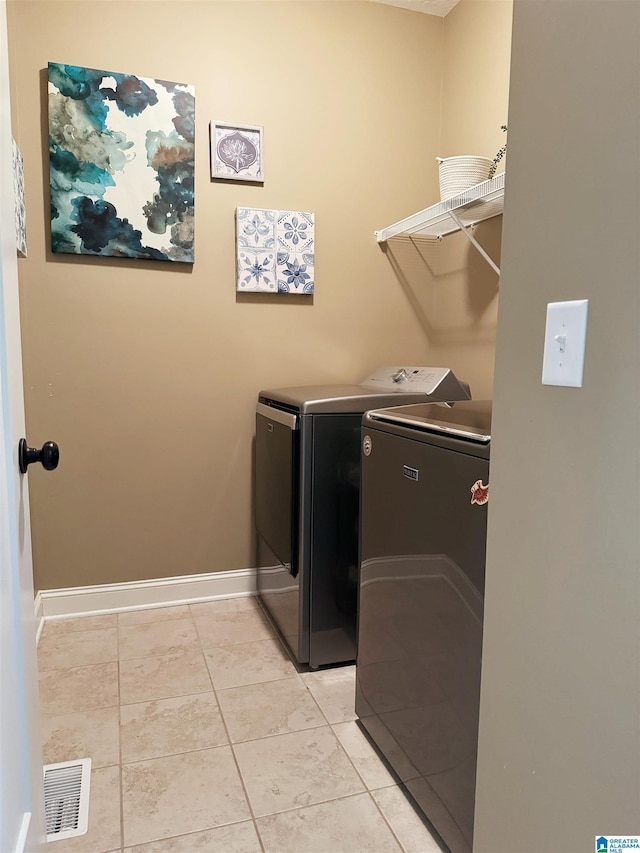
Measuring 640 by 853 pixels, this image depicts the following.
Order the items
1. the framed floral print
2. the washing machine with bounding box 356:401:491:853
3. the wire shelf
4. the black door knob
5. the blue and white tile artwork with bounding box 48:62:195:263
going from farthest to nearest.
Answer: the framed floral print, the blue and white tile artwork with bounding box 48:62:195:263, the wire shelf, the washing machine with bounding box 356:401:491:853, the black door knob

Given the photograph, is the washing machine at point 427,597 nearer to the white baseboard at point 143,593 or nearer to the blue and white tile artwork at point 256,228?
the white baseboard at point 143,593

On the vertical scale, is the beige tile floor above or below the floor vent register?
below

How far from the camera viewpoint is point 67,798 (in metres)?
1.46

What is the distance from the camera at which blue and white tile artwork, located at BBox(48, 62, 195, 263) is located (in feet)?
7.36

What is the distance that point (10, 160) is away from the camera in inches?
41.8

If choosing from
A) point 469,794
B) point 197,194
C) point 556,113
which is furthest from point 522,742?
point 197,194

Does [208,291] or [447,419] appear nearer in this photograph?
[447,419]

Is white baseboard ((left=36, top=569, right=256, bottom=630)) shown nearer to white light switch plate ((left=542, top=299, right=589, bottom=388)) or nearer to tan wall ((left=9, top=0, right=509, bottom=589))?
tan wall ((left=9, top=0, right=509, bottom=589))

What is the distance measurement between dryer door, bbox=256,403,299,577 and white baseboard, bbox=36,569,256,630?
1.03 ft

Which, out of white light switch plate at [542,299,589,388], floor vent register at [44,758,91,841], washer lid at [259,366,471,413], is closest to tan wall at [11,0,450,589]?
washer lid at [259,366,471,413]

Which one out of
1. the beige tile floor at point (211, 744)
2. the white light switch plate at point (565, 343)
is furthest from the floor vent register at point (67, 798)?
the white light switch plate at point (565, 343)
